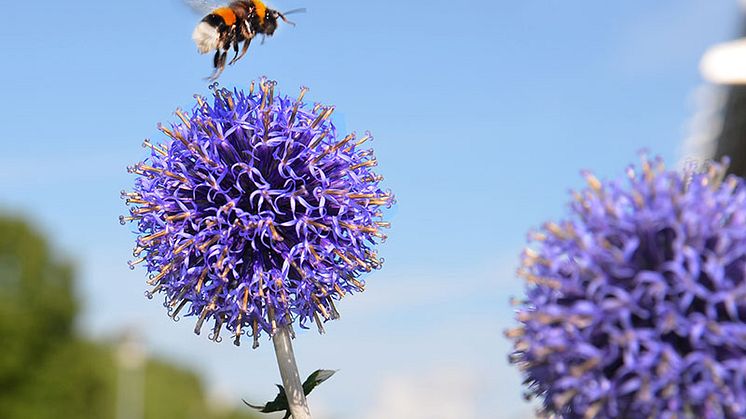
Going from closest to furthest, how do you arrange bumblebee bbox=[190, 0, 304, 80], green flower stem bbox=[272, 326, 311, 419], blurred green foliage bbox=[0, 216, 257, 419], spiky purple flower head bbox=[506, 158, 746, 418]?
spiky purple flower head bbox=[506, 158, 746, 418] → green flower stem bbox=[272, 326, 311, 419] → bumblebee bbox=[190, 0, 304, 80] → blurred green foliage bbox=[0, 216, 257, 419]

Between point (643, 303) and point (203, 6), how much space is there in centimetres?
473

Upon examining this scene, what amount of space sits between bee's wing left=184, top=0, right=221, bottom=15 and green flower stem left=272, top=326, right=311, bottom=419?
2837 millimetres

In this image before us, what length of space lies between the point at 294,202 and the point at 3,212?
63868 mm

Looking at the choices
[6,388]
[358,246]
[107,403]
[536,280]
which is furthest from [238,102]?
[107,403]

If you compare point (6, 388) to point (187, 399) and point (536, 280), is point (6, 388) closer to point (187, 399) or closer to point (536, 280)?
point (187, 399)

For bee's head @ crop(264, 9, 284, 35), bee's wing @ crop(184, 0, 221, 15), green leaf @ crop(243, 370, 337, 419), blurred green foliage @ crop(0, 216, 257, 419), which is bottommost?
green leaf @ crop(243, 370, 337, 419)

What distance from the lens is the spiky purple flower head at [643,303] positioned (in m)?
4.06

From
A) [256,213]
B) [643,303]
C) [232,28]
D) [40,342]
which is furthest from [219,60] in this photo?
[40,342]

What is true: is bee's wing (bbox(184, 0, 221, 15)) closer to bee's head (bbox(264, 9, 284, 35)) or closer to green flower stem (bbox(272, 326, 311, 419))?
bee's head (bbox(264, 9, 284, 35))

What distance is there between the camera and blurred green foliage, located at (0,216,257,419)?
59.3 meters

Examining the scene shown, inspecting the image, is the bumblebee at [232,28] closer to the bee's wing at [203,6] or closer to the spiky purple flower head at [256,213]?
the bee's wing at [203,6]

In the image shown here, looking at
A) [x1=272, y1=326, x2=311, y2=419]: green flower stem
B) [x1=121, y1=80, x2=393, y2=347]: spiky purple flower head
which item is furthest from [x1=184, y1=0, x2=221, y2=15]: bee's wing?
[x1=272, y1=326, x2=311, y2=419]: green flower stem

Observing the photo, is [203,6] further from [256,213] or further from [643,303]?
[643,303]

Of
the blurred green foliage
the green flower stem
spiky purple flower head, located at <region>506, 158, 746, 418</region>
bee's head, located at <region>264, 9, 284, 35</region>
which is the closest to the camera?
spiky purple flower head, located at <region>506, 158, 746, 418</region>
